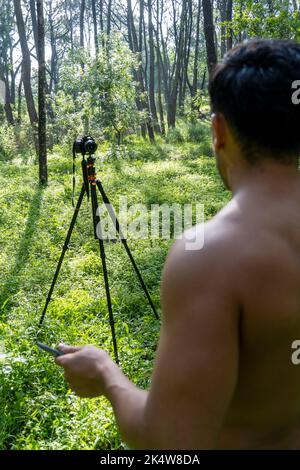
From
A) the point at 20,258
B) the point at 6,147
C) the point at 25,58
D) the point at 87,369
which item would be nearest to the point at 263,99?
the point at 87,369

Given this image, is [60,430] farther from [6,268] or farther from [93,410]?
[6,268]

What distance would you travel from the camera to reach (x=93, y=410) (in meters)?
2.92

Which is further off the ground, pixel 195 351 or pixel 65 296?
pixel 195 351

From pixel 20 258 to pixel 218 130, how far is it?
17.2ft

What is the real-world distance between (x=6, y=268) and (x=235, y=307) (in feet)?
16.8

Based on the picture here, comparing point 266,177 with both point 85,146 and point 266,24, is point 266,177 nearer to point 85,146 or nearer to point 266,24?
point 85,146

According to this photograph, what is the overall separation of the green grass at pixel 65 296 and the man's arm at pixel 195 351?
6.68 ft

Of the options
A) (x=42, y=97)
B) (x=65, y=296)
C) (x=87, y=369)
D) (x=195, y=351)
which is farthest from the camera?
(x=42, y=97)

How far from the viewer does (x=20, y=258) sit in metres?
5.83

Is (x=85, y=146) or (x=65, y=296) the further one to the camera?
(x=65, y=296)

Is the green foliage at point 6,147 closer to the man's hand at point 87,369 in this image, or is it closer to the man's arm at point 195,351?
the man's hand at point 87,369

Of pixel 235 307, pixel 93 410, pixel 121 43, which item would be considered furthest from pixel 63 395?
pixel 121 43

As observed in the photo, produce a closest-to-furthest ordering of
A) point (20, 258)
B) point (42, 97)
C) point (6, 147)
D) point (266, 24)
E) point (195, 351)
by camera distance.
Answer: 1. point (195, 351)
2. point (20, 258)
3. point (266, 24)
4. point (42, 97)
5. point (6, 147)

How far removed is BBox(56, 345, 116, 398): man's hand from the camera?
1074 mm
